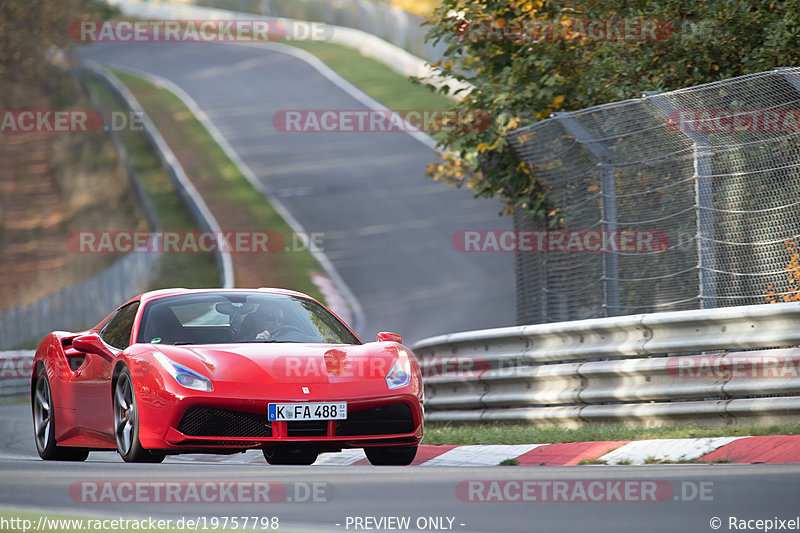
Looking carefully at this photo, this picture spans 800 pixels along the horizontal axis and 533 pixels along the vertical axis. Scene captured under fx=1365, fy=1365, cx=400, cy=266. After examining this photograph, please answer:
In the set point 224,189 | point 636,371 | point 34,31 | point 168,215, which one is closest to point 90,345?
point 636,371

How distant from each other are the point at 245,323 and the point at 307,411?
4.52ft

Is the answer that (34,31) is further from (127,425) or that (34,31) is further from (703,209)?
(127,425)

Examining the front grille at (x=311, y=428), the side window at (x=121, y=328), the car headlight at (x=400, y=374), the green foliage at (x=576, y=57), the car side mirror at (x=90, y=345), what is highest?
the green foliage at (x=576, y=57)

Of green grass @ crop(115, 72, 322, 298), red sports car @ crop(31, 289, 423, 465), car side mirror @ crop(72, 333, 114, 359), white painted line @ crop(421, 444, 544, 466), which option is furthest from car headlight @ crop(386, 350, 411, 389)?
green grass @ crop(115, 72, 322, 298)

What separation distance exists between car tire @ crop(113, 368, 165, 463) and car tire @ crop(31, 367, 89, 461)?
1.24 metres

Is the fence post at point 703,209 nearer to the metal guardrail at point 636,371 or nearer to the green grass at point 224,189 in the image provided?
the metal guardrail at point 636,371

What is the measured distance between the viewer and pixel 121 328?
984 cm

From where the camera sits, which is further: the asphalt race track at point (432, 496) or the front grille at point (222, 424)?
the front grille at point (222, 424)

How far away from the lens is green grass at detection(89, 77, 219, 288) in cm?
2651

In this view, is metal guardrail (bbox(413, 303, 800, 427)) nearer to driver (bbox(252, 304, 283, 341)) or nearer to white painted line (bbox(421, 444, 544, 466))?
white painted line (bbox(421, 444, 544, 466))

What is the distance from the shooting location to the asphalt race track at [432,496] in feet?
19.3

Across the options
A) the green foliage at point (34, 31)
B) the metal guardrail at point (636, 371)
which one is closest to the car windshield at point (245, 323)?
the metal guardrail at point (636, 371)

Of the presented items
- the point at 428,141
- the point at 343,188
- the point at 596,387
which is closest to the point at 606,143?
the point at 596,387

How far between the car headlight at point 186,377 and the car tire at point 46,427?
202 cm
